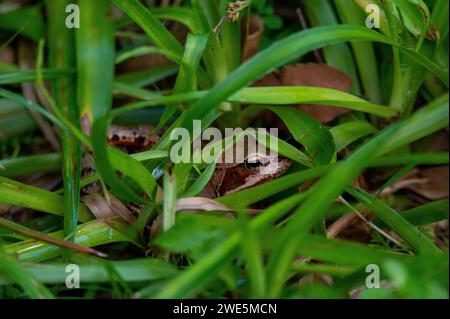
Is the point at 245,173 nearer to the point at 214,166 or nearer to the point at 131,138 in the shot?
the point at 214,166

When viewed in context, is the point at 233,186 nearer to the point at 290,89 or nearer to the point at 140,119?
the point at 290,89

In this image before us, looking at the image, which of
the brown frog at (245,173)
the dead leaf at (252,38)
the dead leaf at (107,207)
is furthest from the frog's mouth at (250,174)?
the dead leaf at (252,38)

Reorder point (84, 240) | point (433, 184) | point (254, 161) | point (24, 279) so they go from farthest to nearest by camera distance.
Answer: point (433, 184) → point (254, 161) → point (84, 240) → point (24, 279)

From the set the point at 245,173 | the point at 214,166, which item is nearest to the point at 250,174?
the point at 245,173

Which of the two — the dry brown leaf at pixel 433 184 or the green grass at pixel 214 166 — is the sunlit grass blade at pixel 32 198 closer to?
the green grass at pixel 214 166

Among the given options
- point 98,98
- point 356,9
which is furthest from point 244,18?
point 98,98
